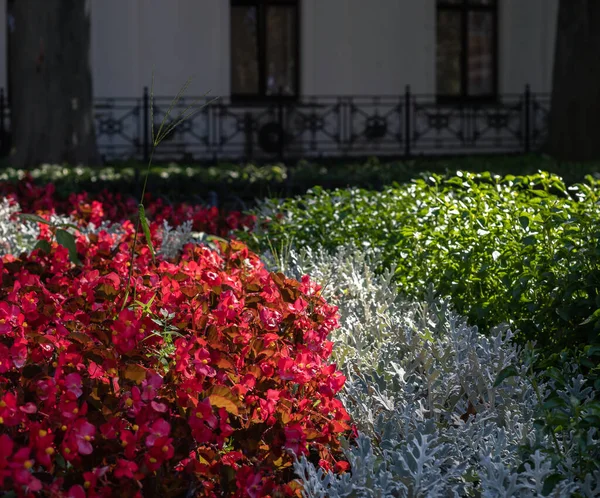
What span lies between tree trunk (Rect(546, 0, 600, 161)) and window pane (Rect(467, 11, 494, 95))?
4848mm

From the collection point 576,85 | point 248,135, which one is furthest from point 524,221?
point 248,135

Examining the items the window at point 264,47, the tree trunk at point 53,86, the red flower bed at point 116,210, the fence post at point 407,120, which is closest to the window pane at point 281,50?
the window at point 264,47

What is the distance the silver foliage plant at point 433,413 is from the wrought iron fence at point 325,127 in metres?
12.9

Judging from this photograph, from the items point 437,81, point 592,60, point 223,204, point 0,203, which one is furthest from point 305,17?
point 0,203

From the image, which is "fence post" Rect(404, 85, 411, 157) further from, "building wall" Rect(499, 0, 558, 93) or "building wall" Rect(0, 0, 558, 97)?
"building wall" Rect(499, 0, 558, 93)

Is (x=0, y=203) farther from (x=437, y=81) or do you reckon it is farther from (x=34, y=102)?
(x=437, y=81)

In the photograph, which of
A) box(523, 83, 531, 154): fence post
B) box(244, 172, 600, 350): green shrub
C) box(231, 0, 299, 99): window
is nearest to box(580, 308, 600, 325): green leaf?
box(244, 172, 600, 350): green shrub

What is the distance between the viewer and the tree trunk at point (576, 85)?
1423 centimetres

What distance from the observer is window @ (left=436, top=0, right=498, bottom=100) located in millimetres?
19328

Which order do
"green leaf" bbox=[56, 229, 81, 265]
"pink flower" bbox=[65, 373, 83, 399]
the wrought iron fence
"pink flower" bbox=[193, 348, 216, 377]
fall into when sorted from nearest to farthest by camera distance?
"pink flower" bbox=[65, 373, 83, 399] < "pink flower" bbox=[193, 348, 216, 377] < "green leaf" bbox=[56, 229, 81, 265] < the wrought iron fence

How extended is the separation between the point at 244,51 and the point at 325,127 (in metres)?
1.97

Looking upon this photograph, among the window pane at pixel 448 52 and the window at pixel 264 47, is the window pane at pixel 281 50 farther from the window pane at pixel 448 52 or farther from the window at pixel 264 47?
the window pane at pixel 448 52

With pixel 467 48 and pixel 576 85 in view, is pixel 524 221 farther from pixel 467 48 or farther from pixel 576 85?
pixel 467 48

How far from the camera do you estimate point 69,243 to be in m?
4.19
